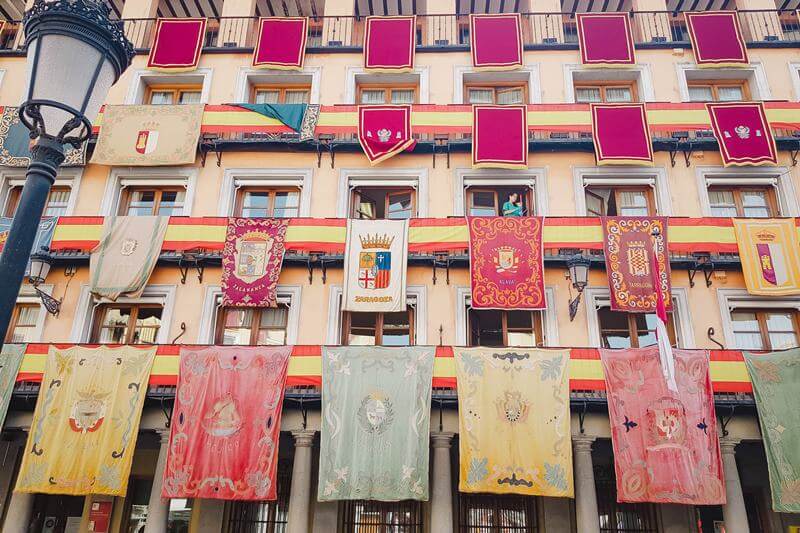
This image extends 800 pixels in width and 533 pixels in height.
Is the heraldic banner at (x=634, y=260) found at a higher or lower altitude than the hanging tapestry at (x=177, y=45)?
lower

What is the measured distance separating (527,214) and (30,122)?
13.7 meters

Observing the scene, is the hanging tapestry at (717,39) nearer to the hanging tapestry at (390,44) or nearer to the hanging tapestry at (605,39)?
the hanging tapestry at (605,39)

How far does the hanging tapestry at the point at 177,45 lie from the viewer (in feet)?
61.1

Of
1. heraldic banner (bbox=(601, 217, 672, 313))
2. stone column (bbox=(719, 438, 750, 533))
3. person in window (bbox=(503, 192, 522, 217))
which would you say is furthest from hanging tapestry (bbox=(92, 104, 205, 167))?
stone column (bbox=(719, 438, 750, 533))

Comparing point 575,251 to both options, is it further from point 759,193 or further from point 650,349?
point 759,193

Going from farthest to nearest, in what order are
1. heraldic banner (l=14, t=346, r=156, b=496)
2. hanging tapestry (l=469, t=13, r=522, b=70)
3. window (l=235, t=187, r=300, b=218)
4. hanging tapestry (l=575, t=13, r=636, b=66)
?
1. hanging tapestry (l=469, t=13, r=522, b=70)
2. hanging tapestry (l=575, t=13, r=636, b=66)
3. window (l=235, t=187, r=300, b=218)
4. heraldic banner (l=14, t=346, r=156, b=496)

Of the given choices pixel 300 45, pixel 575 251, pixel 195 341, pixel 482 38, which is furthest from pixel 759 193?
pixel 195 341

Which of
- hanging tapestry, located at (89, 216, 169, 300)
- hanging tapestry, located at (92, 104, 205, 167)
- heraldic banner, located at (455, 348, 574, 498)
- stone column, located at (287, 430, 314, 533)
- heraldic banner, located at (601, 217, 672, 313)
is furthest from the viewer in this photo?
hanging tapestry, located at (92, 104, 205, 167)

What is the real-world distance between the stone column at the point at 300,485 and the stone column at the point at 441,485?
2849 millimetres

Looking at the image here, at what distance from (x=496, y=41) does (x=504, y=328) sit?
957 cm

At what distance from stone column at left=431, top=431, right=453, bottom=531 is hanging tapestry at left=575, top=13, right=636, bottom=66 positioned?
12.6 m

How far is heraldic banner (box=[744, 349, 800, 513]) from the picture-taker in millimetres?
12000

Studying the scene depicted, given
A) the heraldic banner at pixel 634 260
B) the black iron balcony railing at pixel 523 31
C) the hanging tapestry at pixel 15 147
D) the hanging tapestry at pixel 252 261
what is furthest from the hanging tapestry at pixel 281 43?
the heraldic banner at pixel 634 260

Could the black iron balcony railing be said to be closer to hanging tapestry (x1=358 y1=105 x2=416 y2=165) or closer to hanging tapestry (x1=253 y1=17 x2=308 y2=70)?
hanging tapestry (x1=253 y1=17 x2=308 y2=70)
